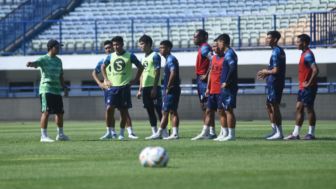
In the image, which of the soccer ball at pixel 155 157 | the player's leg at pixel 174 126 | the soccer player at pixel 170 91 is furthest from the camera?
the soccer player at pixel 170 91

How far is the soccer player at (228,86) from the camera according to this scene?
1900 centimetres

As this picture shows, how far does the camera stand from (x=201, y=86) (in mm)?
20844

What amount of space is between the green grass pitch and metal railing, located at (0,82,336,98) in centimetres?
2043

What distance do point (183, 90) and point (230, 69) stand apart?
2360cm

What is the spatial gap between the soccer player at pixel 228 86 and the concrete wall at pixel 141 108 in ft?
59.1

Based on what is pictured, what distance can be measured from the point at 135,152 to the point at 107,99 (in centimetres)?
485

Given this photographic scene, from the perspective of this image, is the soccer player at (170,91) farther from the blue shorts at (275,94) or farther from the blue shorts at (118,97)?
the blue shorts at (275,94)

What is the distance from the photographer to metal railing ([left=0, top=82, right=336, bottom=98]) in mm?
38906

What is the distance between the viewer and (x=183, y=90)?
42.6 m

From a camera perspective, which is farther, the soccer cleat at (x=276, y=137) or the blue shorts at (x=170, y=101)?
the blue shorts at (x=170, y=101)

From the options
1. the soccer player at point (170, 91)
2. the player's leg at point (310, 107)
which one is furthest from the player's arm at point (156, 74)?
the player's leg at point (310, 107)

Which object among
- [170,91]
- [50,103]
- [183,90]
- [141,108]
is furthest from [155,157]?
[183,90]

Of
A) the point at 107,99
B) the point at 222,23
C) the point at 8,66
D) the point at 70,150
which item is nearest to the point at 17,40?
the point at 8,66

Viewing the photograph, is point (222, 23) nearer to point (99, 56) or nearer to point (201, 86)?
point (99, 56)
